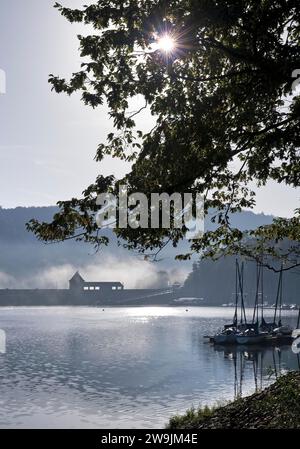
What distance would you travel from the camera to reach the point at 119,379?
5228cm

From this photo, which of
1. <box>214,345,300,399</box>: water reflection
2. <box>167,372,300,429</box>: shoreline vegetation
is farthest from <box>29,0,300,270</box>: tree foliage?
<box>214,345,300,399</box>: water reflection

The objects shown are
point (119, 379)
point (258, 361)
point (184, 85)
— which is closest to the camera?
point (184, 85)

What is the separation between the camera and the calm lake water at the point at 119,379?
118ft

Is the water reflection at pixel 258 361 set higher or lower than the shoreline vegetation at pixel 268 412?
lower

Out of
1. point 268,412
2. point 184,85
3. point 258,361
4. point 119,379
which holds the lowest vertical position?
→ point 119,379

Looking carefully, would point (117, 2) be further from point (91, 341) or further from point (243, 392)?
point (91, 341)

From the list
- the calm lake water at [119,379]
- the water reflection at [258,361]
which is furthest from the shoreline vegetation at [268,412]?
the water reflection at [258,361]

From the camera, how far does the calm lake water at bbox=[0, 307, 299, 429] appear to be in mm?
36094

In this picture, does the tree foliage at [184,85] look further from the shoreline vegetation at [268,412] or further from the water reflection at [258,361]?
the water reflection at [258,361]

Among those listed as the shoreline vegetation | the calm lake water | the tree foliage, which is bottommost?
the calm lake water

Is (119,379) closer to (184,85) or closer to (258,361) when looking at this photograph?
(258,361)

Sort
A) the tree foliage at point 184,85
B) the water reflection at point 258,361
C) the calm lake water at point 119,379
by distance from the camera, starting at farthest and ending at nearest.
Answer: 1. the water reflection at point 258,361
2. the calm lake water at point 119,379
3. the tree foliage at point 184,85

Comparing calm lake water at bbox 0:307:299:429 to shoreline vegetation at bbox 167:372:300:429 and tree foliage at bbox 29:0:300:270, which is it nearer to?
shoreline vegetation at bbox 167:372:300:429

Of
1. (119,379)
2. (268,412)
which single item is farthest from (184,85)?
(119,379)
